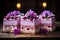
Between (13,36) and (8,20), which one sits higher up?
(8,20)

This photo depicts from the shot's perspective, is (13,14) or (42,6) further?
(42,6)

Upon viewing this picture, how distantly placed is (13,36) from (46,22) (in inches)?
17.3

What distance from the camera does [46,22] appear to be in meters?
2.26

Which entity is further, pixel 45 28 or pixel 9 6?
pixel 9 6

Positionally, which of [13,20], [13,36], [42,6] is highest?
[42,6]

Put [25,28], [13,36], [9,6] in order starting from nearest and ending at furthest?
[13,36], [25,28], [9,6]

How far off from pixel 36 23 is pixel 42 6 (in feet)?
4.58

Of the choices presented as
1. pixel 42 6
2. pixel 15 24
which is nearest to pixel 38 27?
pixel 15 24

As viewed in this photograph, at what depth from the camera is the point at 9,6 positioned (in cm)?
349

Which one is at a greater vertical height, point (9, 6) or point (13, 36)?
point (9, 6)

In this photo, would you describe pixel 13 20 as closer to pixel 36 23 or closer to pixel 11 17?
pixel 11 17

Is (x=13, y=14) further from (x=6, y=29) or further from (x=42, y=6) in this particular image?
(x=42, y=6)

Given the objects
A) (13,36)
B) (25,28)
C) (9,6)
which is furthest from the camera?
(9,6)

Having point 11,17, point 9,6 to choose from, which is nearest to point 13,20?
point 11,17
